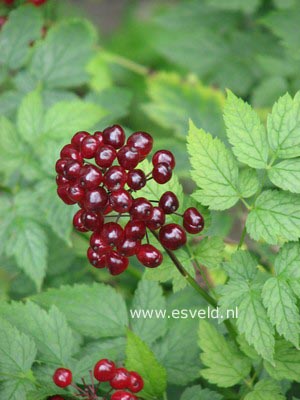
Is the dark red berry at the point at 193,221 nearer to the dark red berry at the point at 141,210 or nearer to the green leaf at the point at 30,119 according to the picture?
the dark red berry at the point at 141,210

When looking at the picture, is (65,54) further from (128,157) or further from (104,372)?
(104,372)

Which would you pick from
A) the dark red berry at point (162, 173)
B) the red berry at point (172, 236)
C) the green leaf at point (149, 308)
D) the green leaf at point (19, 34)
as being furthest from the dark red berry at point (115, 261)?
the green leaf at point (19, 34)

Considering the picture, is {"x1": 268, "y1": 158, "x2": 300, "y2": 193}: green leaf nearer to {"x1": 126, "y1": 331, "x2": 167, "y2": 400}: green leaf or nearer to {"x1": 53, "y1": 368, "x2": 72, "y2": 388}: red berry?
{"x1": 126, "y1": 331, "x2": 167, "y2": 400}: green leaf

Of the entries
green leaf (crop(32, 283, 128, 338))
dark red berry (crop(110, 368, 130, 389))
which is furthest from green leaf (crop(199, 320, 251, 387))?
green leaf (crop(32, 283, 128, 338))

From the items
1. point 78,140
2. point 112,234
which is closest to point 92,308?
point 112,234

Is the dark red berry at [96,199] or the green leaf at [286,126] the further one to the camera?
the green leaf at [286,126]
